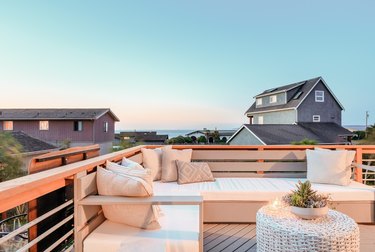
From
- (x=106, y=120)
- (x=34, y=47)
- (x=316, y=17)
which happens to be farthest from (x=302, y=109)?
(x=34, y=47)

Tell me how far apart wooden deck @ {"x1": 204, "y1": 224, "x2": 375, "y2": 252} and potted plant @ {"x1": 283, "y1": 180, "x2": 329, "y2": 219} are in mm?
875

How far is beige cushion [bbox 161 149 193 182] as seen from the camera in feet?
11.7

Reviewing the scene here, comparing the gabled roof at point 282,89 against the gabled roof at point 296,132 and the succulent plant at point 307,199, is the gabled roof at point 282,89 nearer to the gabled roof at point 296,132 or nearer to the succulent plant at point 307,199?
the gabled roof at point 296,132

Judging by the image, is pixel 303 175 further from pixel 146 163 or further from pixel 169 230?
pixel 169 230

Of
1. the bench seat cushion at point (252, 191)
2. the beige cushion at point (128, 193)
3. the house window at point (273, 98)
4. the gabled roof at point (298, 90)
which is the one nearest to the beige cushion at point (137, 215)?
the beige cushion at point (128, 193)

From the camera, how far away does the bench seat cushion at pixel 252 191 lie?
3080mm

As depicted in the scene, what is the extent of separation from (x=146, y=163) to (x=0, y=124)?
19.3 meters

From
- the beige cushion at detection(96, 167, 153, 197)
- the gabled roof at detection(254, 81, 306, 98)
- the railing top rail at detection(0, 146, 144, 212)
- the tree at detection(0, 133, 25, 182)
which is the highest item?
the gabled roof at detection(254, 81, 306, 98)

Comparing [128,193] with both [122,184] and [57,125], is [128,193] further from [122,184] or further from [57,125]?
[57,125]

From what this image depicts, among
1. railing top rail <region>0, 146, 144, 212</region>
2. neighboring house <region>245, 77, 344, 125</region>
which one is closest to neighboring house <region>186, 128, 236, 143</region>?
neighboring house <region>245, 77, 344, 125</region>

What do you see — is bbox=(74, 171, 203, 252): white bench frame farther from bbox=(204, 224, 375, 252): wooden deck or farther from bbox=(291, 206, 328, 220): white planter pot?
bbox=(204, 224, 375, 252): wooden deck

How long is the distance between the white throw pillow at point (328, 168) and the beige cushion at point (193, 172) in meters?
1.39

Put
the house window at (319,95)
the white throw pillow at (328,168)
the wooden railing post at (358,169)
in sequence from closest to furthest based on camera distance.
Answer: the white throw pillow at (328,168), the wooden railing post at (358,169), the house window at (319,95)

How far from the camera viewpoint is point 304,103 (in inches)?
678
